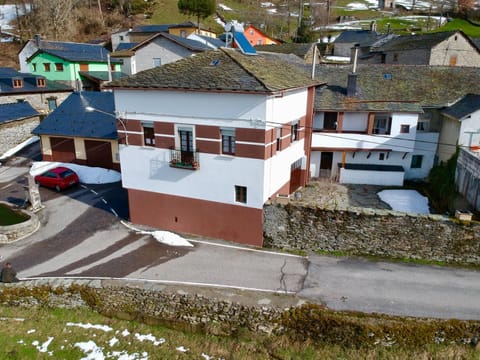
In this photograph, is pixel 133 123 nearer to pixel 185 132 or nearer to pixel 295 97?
pixel 185 132

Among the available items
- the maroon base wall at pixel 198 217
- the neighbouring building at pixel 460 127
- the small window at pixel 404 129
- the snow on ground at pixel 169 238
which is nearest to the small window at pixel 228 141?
the maroon base wall at pixel 198 217

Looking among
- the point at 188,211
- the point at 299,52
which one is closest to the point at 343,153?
the point at 188,211

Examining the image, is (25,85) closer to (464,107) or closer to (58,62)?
(58,62)

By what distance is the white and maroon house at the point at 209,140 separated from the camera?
17688mm

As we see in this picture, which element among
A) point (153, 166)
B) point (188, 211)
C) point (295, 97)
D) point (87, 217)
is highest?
point (295, 97)

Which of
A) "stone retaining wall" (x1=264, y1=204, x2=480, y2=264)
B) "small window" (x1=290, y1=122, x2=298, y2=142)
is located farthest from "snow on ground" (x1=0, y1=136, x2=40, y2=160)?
"stone retaining wall" (x1=264, y1=204, x2=480, y2=264)

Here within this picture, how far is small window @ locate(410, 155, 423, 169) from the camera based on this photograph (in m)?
27.0

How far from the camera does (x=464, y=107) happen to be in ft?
83.0

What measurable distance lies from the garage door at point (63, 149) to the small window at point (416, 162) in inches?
1014

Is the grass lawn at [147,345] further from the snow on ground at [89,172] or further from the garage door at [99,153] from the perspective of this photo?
the garage door at [99,153]

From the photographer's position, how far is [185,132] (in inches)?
759

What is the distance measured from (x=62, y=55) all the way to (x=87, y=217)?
1400 inches

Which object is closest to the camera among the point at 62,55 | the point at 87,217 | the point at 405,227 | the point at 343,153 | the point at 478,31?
the point at 405,227

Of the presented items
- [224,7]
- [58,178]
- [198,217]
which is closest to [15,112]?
[58,178]
